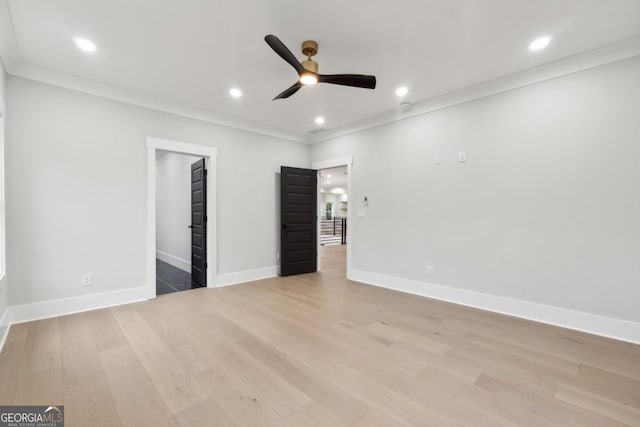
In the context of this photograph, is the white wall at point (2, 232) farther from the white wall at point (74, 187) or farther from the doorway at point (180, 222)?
the doorway at point (180, 222)

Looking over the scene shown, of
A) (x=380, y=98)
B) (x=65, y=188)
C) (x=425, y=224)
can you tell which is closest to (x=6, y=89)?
(x=65, y=188)

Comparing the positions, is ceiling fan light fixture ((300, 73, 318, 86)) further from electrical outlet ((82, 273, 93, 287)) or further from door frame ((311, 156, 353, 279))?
electrical outlet ((82, 273, 93, 287))

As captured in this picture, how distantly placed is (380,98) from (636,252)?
3236 mm

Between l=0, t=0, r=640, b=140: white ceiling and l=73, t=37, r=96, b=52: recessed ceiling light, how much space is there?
0.23 feet

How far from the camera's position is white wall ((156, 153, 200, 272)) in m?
5.97

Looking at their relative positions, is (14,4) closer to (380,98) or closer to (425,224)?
(380,98)

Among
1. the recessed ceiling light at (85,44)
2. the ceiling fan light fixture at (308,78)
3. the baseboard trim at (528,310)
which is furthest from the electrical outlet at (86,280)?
the baseboard trim at (528,310)

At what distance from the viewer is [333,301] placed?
386 cm

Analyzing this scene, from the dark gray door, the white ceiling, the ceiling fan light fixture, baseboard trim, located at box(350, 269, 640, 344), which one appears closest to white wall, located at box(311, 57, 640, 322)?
baseboard trim, located at box(350, 269, 640, 344)

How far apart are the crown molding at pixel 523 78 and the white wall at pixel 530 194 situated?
0.07 m

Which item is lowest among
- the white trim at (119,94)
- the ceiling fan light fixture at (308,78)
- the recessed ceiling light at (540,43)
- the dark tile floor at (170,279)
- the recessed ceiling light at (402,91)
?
the dark tile floor at (170,279)

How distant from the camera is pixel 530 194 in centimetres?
322

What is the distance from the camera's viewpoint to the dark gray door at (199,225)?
15.0 feet

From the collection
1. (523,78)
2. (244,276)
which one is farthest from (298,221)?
(523,78)
